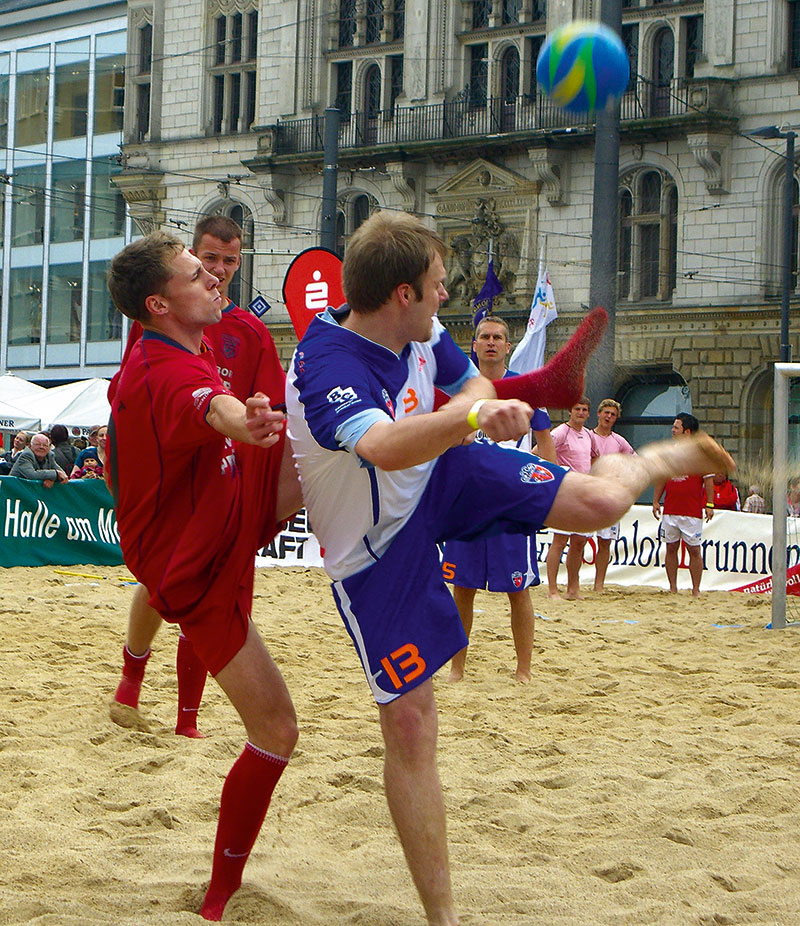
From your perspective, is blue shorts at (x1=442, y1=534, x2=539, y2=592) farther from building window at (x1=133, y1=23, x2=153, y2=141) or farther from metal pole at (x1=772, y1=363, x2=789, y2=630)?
building window at (x1=133, y1=23, x2=153, y2=141)

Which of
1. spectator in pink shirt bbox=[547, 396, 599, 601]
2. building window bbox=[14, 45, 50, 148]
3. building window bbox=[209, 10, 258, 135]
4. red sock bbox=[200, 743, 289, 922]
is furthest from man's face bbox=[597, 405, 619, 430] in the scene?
building window bbox=[14, 45, 50, 148]

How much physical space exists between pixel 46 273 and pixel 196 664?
133ft

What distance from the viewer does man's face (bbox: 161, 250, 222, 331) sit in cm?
358

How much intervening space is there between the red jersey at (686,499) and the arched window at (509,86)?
21912 millimetres

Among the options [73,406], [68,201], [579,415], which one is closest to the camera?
Result: [579,415]

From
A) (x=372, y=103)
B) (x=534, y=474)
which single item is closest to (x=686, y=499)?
(x=534, y=474)

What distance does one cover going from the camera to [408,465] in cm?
278

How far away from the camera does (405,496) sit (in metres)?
3.14

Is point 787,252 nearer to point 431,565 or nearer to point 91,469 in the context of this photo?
point 91,469

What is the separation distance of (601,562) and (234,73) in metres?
28.9

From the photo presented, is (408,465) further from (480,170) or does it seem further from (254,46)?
(254,46)

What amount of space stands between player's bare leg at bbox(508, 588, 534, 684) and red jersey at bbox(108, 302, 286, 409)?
7.99 feet

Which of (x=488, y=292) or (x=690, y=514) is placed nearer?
(x=690, y=514)

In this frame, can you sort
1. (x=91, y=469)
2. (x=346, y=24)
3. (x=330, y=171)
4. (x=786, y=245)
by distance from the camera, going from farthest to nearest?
(x=346, y=24)
(x=786, y=245)
(x=330, y=171)
(x=91, y=469)
